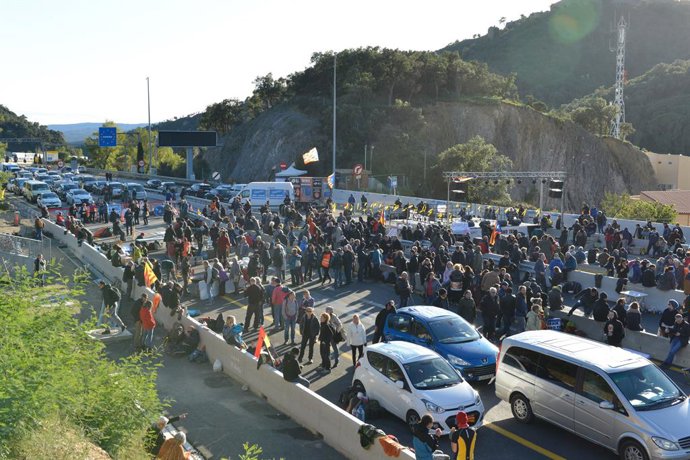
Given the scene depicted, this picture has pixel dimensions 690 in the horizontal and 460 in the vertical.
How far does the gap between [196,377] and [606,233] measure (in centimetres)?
1921

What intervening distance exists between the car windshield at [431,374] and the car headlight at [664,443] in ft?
10.5

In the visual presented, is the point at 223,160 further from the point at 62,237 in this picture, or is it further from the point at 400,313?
the point at 400,313

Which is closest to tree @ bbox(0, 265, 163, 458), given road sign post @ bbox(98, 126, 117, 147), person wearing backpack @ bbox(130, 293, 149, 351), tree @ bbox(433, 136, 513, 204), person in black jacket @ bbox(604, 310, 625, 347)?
person wearing backpack @ bbox(130, 293, 149, 351)

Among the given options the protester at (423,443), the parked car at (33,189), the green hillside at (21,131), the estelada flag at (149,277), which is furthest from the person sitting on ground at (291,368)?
the green hillside at (21,131)

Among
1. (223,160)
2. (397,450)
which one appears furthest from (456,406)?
(223,160)

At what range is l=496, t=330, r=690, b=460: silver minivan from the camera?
31.6ft

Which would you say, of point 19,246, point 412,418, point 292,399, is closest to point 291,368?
point 292,399

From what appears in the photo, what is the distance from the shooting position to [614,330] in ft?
48.9

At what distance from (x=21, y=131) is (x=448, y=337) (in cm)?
17388

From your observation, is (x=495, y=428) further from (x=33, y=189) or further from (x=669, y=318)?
(x=33, y=189)

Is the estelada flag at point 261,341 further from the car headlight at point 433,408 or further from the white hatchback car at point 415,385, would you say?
the car headlight at point 433,408

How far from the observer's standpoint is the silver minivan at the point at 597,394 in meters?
9.62

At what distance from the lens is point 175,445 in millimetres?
8805

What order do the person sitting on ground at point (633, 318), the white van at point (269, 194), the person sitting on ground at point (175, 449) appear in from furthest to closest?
the white van at point (269, 194)
the person sitting on ground at point (633, 318)
the person sitting on ground at point (175, 449)
